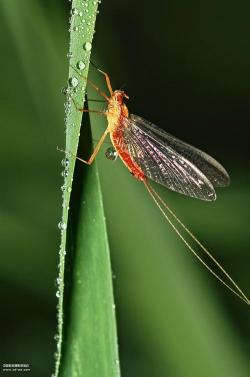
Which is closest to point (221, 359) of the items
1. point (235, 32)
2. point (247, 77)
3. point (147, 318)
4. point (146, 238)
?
point (147, 318)

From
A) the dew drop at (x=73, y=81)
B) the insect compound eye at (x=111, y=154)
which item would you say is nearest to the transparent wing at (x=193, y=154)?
the insect compound eye at (x=111, y=154)

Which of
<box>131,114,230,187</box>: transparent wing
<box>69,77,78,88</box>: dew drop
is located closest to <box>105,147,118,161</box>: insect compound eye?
<box>131,114,230,187</box>: transparent wing

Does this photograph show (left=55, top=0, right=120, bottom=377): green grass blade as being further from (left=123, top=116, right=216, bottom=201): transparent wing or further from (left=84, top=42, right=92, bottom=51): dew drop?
(left=123, top=116, right=216, bottom=201): transparent wing

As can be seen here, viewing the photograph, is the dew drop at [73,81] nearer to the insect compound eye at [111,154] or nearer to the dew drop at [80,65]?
the dew drop at [80,65]

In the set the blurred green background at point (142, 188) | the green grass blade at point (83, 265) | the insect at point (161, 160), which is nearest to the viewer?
the green grass blade at point (83, 265)

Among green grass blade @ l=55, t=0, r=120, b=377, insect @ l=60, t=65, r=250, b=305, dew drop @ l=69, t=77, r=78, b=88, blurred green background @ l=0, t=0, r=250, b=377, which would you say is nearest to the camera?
green grass blade @ l=55, t=0, r=120, b=377

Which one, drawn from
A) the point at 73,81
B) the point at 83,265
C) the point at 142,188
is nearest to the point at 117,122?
the point at 142,188

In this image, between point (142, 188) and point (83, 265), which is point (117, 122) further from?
point (83, 265)
